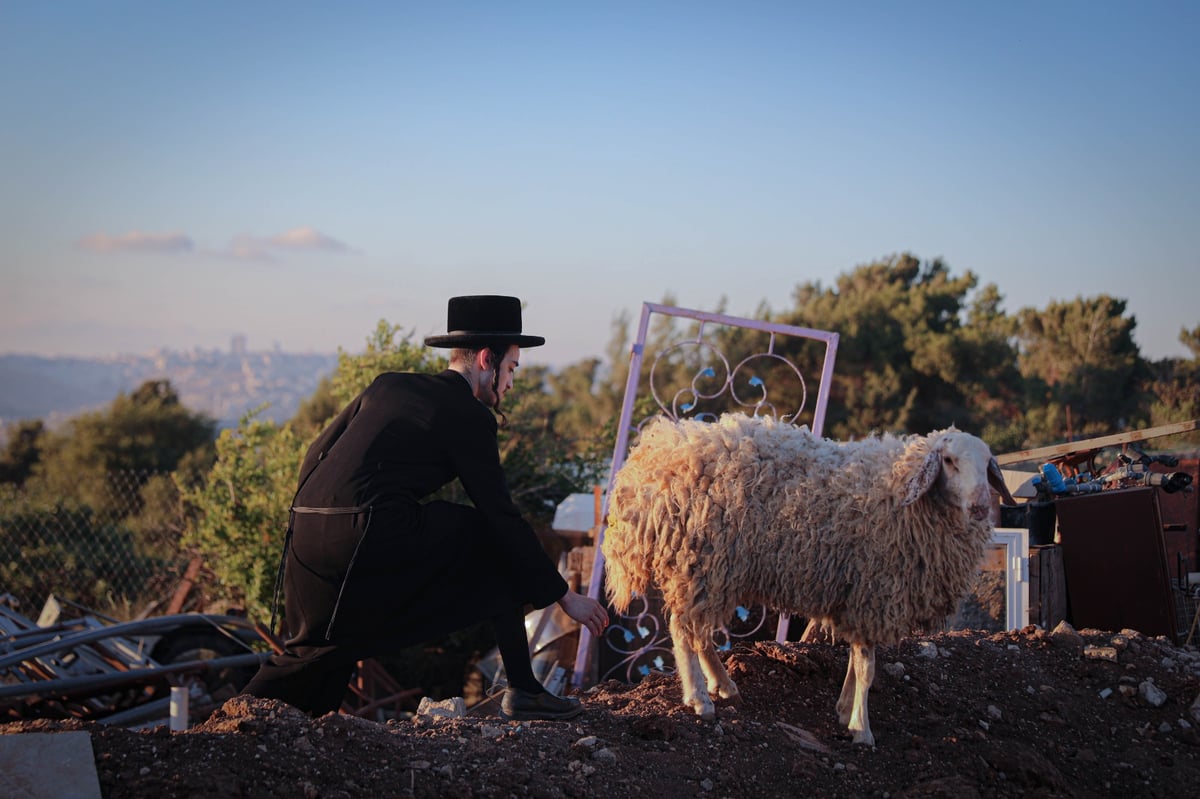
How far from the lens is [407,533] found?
4.02 metres

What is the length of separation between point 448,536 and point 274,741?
40.4 inches

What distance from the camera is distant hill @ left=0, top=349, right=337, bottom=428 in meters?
64.9

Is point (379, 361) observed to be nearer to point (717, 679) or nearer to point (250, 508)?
point (250, 508)

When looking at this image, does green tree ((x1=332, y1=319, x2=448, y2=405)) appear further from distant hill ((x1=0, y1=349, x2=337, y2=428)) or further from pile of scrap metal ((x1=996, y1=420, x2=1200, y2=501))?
distant hill ((x1=0, y1=349, x2=337, y2=428))

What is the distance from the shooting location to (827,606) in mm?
4723

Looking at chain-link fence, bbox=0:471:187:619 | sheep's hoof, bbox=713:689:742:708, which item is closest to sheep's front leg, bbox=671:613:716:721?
sheep's hoof, bbox=713:689:742:708

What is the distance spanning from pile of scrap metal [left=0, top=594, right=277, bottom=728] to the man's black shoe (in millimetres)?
2507

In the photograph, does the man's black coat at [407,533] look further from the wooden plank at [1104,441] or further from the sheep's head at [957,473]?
the wooden plank at [1104,441]

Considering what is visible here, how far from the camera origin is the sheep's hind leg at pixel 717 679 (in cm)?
487

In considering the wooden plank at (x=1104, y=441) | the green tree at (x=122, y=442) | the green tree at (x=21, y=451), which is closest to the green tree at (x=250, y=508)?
the wooden plank at (x=1104, y=441)

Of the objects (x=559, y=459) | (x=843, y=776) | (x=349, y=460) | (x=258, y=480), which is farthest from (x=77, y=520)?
(x=843, y=776)

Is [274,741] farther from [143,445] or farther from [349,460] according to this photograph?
[143,445]

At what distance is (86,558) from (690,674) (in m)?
10.5

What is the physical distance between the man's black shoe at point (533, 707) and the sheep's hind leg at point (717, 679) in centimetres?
76
